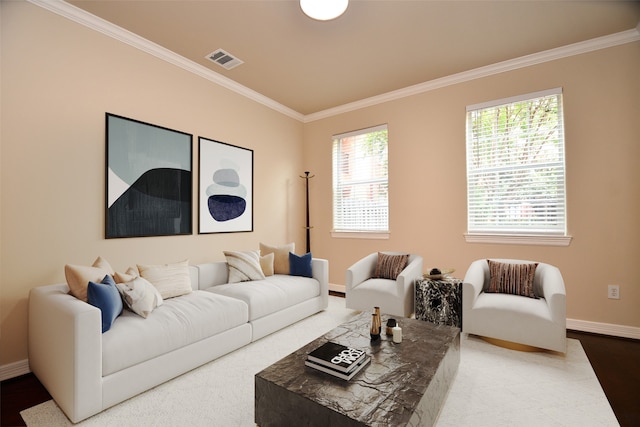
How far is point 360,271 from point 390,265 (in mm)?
401

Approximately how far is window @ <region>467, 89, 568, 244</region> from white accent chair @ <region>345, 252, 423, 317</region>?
1098 mm

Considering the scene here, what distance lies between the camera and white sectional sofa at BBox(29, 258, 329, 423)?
177cm

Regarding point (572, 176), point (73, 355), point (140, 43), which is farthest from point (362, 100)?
point (73, 355)

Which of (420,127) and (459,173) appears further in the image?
(420,127)

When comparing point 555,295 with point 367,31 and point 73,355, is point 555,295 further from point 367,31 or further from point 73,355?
point 73,355

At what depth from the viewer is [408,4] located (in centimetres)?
265

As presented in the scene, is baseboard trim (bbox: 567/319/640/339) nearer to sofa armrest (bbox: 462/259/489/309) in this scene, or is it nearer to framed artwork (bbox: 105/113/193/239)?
sofa armrest (bbox: 462/259/489/309)

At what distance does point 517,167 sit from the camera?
3625 millimetres

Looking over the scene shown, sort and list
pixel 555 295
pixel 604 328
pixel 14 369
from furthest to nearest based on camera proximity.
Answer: pixel 604 328, pixel 555 295, pixel 14 369

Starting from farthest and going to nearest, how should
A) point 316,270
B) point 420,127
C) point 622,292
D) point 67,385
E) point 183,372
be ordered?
point 420,127, point 316,270, point 622,292, point 183,372, point 67,385

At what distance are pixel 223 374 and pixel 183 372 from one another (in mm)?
299

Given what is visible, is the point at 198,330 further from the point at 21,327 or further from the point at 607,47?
the point at 607,47

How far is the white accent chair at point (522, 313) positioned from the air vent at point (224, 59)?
3556 mm

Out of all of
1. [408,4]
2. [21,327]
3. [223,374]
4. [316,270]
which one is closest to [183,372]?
[223,374]
